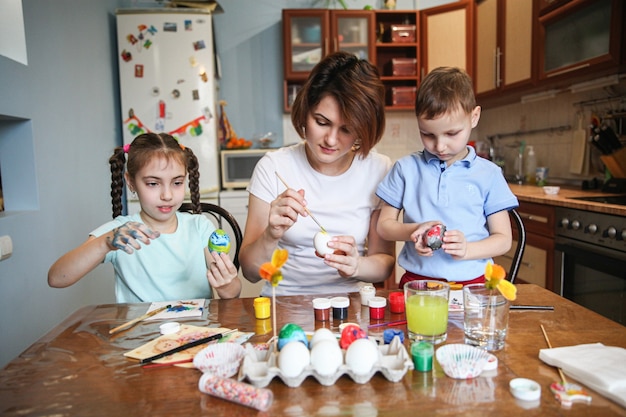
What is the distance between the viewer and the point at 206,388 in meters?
0.78

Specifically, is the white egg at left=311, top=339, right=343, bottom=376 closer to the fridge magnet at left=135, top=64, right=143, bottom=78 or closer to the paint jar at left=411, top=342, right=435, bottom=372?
the paint jar at left=411, top=342, right=435, bottom=372

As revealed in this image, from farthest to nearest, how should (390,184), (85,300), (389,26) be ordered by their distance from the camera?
(389,26) → (85,300) → (390,184)

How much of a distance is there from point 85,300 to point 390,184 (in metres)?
2.06

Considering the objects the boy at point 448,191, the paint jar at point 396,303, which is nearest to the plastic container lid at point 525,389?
the paint jar at point 396,303

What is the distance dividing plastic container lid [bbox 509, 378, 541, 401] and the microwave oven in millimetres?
3112

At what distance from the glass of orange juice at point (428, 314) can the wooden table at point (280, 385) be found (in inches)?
1.7

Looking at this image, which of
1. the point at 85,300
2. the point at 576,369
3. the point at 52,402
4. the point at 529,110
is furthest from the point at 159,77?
the point at 576,369

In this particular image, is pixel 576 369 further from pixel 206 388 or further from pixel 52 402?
pixel 52 402

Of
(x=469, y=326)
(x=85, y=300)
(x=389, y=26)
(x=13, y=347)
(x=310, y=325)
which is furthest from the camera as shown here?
(x=389, y=26)

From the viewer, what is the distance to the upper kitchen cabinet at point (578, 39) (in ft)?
7.88

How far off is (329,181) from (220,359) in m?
0.91

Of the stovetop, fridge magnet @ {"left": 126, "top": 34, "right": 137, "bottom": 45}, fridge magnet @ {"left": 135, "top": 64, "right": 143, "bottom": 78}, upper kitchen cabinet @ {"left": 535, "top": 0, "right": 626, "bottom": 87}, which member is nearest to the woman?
the stovetop

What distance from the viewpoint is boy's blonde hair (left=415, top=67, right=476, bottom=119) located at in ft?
4.34

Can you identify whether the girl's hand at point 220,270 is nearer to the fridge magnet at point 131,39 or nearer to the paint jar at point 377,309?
the paint jar at point 377,309
